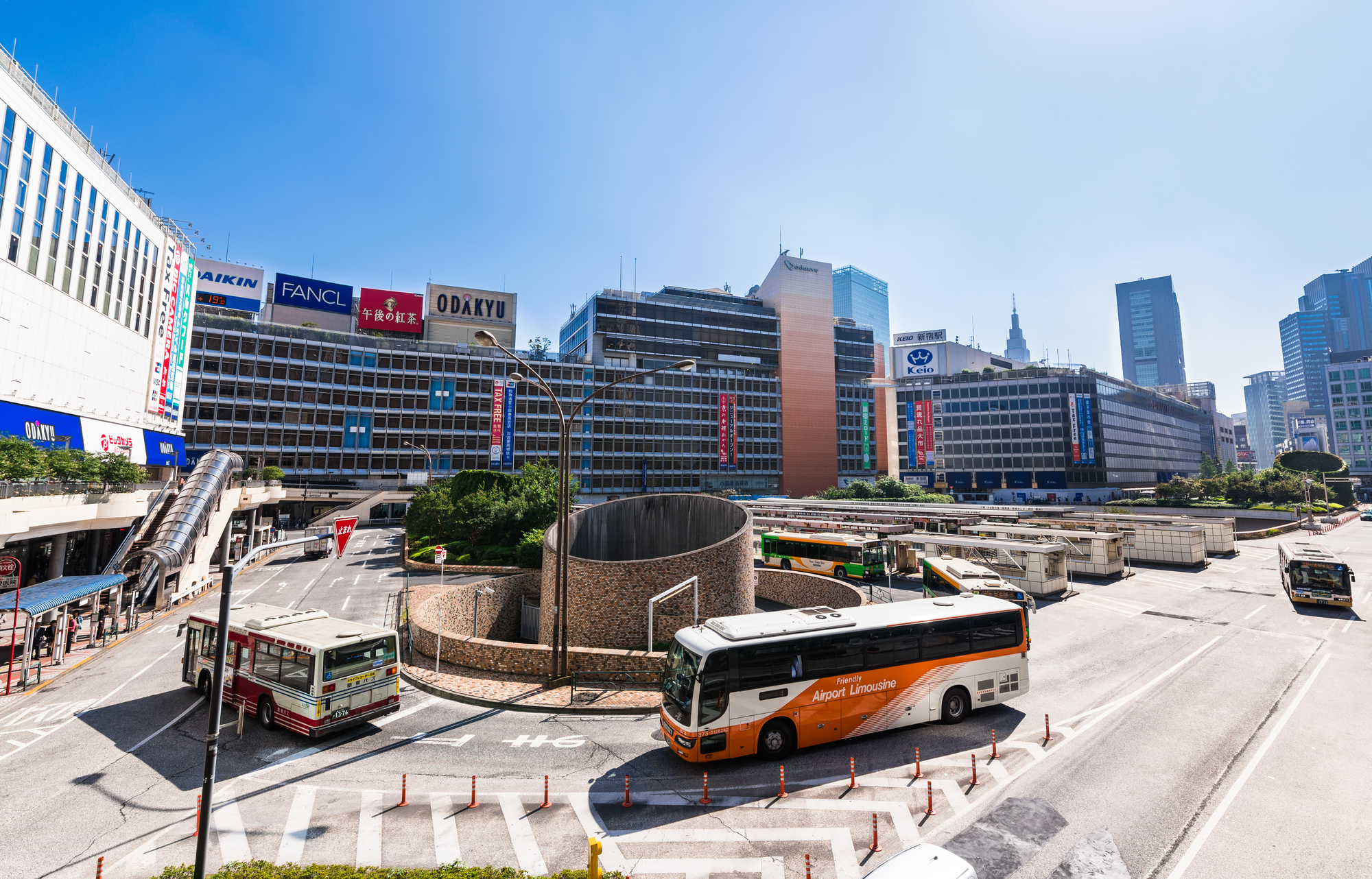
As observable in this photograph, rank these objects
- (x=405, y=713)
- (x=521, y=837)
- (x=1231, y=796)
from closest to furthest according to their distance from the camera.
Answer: (x=521, y=837)
(x=1231, y=796)
(x=405, y=713)

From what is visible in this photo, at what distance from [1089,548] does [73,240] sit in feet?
226

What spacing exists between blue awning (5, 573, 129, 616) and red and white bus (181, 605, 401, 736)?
22.2 feet

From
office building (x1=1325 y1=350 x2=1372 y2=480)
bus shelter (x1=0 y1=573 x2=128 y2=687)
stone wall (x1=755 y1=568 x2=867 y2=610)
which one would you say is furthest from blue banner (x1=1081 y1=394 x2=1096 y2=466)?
bus shelter (x1=0 y1=573 x2=128 y2=687)

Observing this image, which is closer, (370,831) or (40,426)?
(370,831)

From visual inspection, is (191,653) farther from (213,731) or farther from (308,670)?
(213,731)

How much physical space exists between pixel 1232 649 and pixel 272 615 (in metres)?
32.5

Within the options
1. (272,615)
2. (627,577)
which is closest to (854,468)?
(627,577)

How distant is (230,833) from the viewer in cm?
1062

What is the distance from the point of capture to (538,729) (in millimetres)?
15586

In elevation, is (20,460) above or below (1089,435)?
below

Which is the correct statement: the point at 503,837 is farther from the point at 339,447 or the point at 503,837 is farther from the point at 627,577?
the point at 339,447

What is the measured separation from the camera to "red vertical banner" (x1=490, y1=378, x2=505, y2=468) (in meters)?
87.7

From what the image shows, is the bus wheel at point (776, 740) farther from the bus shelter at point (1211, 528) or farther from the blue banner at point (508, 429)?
the blue banner at point (508, 429)

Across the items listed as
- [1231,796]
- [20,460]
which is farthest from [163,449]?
[1231,796]
